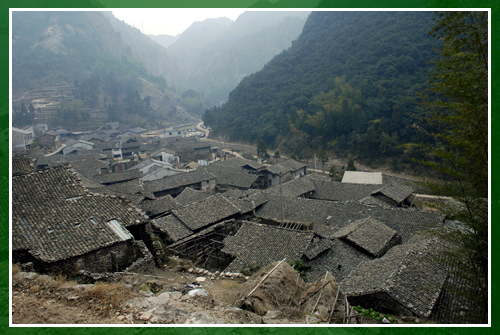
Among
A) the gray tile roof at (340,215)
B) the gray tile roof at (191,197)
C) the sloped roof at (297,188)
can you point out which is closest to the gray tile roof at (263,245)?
the gray tile roof at (340,215)

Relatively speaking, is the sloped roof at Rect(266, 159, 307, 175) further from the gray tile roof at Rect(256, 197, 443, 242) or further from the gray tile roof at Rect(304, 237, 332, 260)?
the gray tile roof at Rect(304, 237, 332, 260)

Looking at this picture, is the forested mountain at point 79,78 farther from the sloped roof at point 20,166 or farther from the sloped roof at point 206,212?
the sloped roof at point 206,212

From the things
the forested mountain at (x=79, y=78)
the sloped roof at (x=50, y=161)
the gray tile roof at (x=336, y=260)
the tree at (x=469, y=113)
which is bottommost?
the gray tile roof at (x=336, y=260)

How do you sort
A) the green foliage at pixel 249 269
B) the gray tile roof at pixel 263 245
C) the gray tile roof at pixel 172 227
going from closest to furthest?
the green foliage at pixel 249 269
the gray tile roof at pixel 263 245
the gray tile roof at pixel 172 227

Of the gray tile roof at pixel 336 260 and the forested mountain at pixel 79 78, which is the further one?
the forested mountain at pixel 79 78

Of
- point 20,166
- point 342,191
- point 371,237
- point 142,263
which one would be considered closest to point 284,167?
Answer: point 342,191

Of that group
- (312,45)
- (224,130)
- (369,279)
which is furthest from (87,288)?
(312,45)

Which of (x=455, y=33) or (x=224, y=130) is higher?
(x=455, y=33)

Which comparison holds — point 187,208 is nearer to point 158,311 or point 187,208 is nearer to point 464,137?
point 158,311
